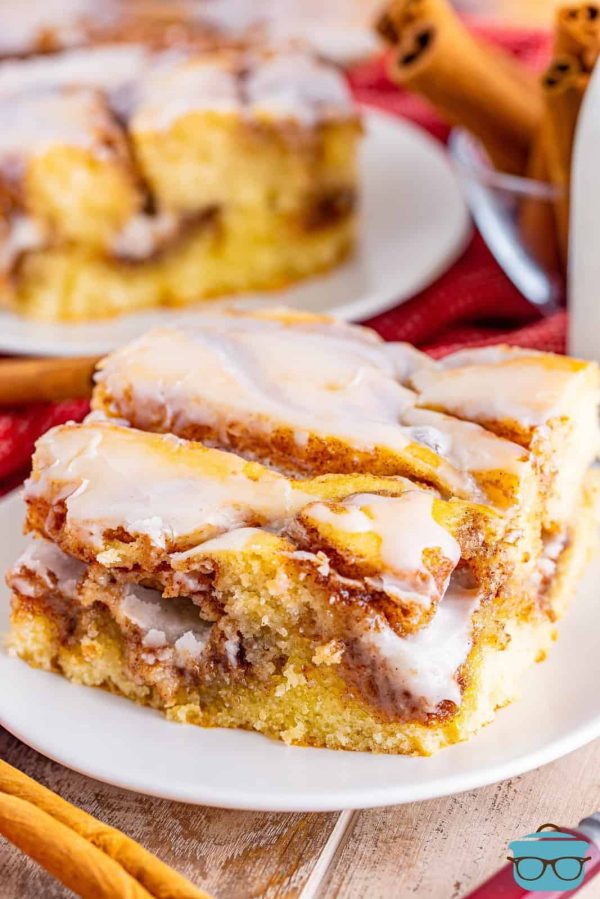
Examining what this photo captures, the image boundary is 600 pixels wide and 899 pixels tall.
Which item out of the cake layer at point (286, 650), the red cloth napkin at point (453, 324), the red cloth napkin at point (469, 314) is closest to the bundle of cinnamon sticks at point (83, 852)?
the cake layer at point (286, 650)

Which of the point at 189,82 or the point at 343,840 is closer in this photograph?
the point at 343,840

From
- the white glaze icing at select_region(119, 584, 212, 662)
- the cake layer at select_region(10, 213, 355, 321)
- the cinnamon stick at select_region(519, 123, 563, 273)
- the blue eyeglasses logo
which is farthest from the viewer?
the cake layer at select_region(10, 213, 355, 321)

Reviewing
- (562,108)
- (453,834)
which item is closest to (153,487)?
(453,834)

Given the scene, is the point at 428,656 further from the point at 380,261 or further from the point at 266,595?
the point at 380,261

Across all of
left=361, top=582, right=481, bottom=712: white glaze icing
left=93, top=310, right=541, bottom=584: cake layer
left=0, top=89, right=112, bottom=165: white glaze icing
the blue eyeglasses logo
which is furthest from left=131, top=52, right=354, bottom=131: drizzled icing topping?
the blue eyeglasses logo

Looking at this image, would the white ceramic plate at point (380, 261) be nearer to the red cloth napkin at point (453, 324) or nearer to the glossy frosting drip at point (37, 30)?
the red cloth napkin at point (453, 324)

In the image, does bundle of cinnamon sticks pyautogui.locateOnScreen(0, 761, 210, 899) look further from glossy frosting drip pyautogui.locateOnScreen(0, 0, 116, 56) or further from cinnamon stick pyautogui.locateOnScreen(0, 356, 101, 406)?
glossy frosting drip pyautogui.locateOnScreen(0, 0, 116, 56)
